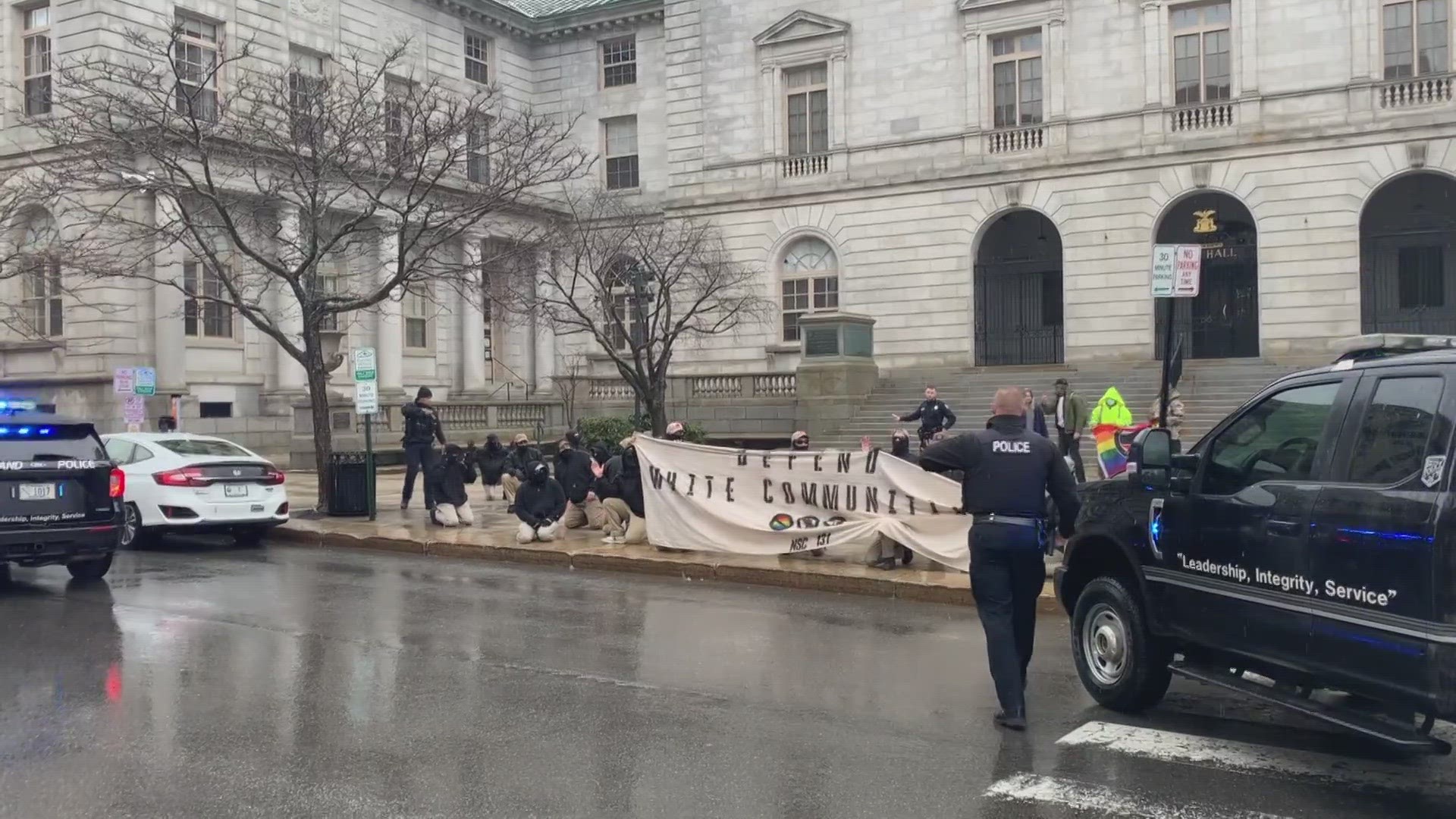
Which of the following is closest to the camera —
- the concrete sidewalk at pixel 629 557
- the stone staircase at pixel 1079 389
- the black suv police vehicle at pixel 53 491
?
the black suv police vehicle at pixel 53 491

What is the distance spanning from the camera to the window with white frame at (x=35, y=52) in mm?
31184

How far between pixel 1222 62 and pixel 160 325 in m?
27.8

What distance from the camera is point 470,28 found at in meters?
41.3

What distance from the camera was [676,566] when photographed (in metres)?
12.9

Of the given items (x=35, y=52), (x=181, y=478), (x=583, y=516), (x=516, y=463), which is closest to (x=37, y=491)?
(x=181, y=478)

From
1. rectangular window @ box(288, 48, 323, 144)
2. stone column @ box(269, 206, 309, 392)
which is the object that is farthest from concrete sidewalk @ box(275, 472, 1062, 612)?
stone column @ box(269, 206, 309, 392)

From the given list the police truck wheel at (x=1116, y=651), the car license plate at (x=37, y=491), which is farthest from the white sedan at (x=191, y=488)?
the police truck wheel at (x=1116, y=651)

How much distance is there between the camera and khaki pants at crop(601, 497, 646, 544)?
47.2 feet

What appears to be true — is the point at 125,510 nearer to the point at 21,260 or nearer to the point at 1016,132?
the point at 21,260

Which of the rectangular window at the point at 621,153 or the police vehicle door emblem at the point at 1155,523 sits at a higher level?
the rectangular window at the point at 621,153

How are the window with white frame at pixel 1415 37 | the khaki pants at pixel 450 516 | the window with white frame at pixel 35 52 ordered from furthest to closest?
1. the window with white frame at pixel 35 52
2. the window with white frame at pixel 1415 37
3. the khaki pants at pixel 450 516

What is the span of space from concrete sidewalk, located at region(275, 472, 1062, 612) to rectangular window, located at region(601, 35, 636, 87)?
26.5 m

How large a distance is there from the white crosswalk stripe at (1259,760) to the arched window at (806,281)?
95.2 feet

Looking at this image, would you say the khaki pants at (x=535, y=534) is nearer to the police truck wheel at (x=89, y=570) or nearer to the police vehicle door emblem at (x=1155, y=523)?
the police truck wheel at (x=89, y=570)
